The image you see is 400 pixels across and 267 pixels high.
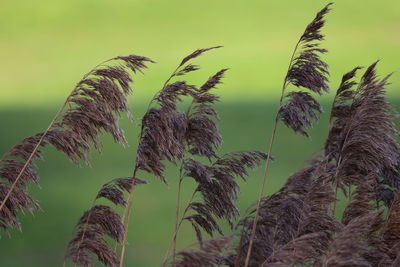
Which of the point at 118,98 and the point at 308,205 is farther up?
the point at 118,98

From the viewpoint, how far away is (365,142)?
518 cm

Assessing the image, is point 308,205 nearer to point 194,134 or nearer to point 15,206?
point 194,134

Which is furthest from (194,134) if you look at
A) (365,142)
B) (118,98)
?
(365,142)

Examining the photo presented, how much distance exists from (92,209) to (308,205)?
1205mm

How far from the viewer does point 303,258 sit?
14.2 ft

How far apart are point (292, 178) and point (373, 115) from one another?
639 mm

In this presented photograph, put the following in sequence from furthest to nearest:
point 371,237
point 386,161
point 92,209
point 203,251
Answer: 1. point 386,161
2. point 92,209
3. point 371,237
4. point 203,251

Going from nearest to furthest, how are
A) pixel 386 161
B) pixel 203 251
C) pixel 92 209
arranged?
pixel 203 251, pixel 92 209, pixel 386 161

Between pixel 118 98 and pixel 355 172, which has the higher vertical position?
pixel 118 98

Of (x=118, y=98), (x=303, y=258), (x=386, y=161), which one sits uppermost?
(x=118, y=98)

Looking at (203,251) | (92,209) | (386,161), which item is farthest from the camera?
(386,161)

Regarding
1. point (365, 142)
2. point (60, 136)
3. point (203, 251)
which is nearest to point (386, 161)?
point (365, 142)

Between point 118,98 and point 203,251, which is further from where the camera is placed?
point 118,98

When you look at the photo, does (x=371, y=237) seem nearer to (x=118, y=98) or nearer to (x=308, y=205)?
(x=308, y=205)
